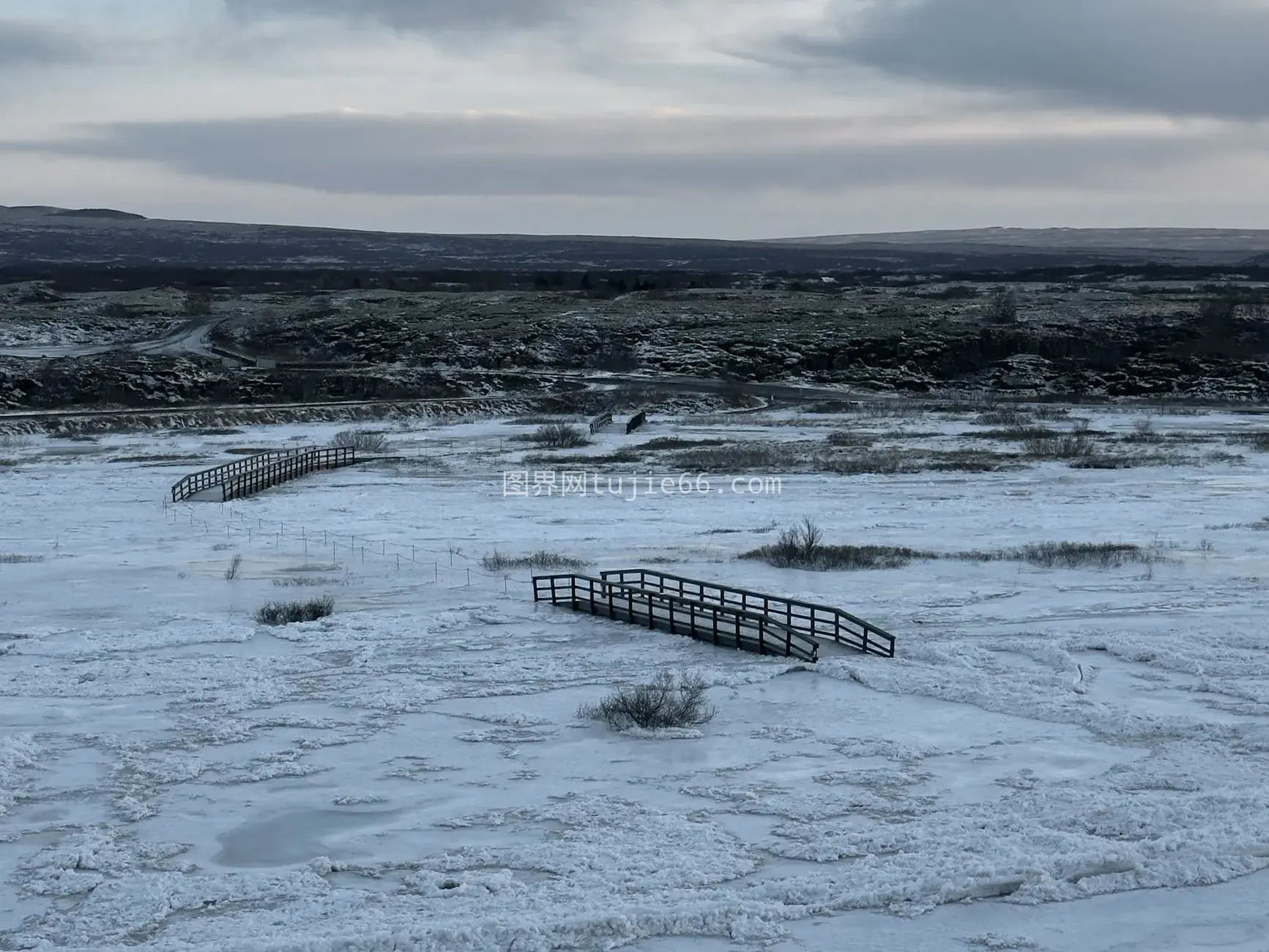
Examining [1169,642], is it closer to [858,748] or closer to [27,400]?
[858,748]

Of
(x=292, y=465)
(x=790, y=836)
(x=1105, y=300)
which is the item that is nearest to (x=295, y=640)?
(x=790, y=836)

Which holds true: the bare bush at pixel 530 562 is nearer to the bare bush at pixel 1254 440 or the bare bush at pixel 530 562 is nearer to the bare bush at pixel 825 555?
the bare bush at pixel 825 555

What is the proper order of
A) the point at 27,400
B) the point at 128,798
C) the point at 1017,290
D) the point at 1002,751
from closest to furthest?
the point at 128,798 < the point at 1002,751 < the point at 27,400 < the point at 1017,290

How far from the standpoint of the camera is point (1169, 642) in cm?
2078

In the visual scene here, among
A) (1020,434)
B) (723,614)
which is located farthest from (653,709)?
(1020,434)

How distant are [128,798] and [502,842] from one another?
4.40 metres

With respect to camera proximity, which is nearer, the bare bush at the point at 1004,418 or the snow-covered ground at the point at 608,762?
the snow-covered ground at the point at 608,762

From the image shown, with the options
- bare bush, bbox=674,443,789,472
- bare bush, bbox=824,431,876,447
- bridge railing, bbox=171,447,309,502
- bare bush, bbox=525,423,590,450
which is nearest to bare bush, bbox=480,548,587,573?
bridge railing, bbox=171,447,309,502

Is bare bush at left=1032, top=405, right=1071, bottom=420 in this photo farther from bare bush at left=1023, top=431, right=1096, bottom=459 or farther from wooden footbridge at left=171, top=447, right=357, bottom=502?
wooden footbridge at left=171, top=447, right=357, bottom=502

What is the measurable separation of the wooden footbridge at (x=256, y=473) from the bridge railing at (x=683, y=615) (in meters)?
16.0

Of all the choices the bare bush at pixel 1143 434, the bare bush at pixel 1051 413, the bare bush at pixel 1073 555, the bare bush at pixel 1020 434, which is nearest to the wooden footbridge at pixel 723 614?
the bare bush at pixel 1073 555

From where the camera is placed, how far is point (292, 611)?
926 inches

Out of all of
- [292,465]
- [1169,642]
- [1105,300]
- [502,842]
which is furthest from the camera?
[1105,300]

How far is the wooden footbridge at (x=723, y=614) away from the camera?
68.4 ft
